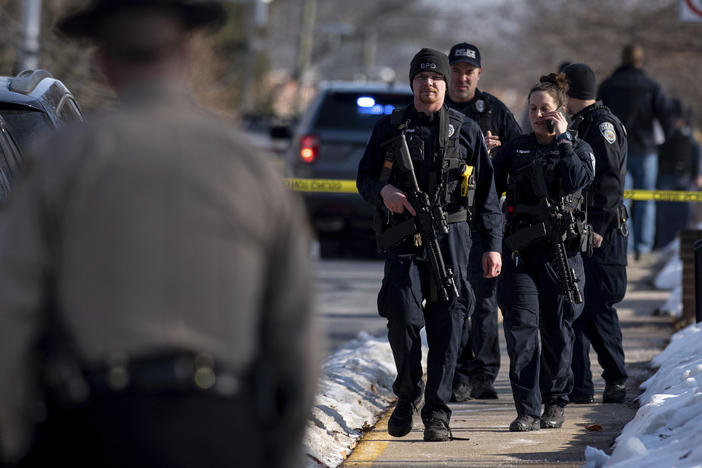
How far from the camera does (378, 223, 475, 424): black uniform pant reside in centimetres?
673

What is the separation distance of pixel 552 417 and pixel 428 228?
126 centimetres

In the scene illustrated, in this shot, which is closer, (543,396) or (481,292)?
(543,396)

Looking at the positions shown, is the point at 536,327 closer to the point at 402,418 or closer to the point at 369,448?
the point at 402,418

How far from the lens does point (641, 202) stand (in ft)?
50.7

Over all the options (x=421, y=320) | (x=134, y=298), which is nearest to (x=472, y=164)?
(x=421, y=320)

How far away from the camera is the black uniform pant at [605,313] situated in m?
7.96

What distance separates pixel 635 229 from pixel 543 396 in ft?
29.7

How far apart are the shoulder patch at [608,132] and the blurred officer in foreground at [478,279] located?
0.57 meters

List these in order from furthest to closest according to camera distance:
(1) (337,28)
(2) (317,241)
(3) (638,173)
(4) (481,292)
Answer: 1. (1) (337,28)
2. (2) (317,241)
3. (3) (638,173)
4. (4) (481,292)

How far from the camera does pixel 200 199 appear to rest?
9.36 feet

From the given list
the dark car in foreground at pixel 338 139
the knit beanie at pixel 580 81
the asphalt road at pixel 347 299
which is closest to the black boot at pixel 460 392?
the knit beanie at pixel 580 81

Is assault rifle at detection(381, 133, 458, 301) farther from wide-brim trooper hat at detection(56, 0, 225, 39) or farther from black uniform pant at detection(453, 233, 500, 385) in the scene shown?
wide-brim trooper hat at detection(56, 0, 225, 39)

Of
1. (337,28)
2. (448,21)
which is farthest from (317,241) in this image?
(448,21)

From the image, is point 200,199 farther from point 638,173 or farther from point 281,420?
point 638,173
